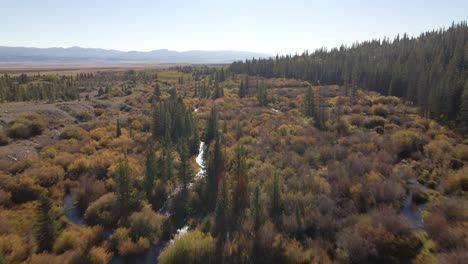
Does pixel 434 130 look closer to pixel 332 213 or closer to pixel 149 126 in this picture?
pixel 332 213

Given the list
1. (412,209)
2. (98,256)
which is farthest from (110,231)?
(412,209)

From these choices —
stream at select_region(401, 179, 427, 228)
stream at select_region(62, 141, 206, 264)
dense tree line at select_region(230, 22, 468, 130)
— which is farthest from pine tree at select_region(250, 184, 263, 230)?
dense tree line at select_region(230, 22, 468, 130)

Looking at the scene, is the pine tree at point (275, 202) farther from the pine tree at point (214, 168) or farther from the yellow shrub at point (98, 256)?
the yellow shrub at point (98, 256)

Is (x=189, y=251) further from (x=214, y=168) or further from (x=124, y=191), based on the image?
(x=214, y=168)

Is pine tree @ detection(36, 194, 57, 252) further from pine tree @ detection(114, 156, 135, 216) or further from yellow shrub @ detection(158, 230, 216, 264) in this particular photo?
yellow shrub @ detection(158, 230, 216, 264)

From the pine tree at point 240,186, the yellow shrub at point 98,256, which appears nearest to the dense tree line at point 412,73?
the pine tree at point 240,186

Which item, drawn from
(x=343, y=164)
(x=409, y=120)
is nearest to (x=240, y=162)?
(x=343, y=164)
